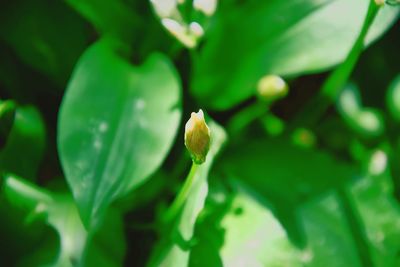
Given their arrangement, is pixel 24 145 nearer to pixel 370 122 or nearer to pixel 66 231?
pixel 66 231

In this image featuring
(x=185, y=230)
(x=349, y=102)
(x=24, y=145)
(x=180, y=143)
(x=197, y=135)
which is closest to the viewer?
(x=197, y=135)

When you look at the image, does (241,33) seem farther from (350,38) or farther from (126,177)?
(126,177)

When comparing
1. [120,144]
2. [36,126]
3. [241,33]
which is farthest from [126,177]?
[241,33]

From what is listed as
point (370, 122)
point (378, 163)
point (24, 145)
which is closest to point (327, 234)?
point (378, 163)

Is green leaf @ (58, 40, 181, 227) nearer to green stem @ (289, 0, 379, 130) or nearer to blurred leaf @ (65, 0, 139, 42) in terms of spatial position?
blurred leaf @ (65, 0, 139, 42)

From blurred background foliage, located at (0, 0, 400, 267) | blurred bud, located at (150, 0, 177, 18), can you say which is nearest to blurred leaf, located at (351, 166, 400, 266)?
blurred background foliage, located at (0, 0, 400, 267)

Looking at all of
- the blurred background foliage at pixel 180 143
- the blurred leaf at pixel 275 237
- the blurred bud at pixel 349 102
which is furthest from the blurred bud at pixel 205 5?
the blurred bud at pixel 349 102
